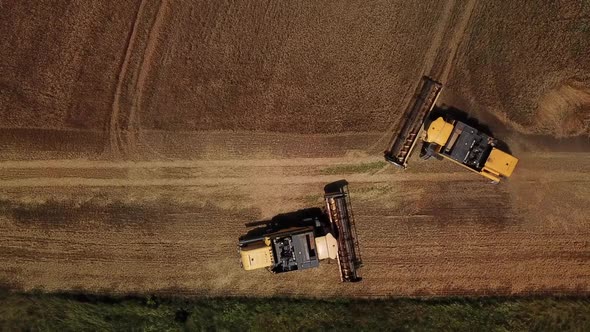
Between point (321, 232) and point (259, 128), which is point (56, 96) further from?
point (321, 232)

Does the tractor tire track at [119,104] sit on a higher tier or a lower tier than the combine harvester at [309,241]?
higher

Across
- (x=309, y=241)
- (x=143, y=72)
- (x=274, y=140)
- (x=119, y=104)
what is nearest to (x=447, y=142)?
(x=309, y=241)

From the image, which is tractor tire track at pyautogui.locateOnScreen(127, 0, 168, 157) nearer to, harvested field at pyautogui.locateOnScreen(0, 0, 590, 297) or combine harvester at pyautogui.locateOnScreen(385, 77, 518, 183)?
harvested field at pyautogui.locateOnScreen(0, 0, 590, 297)

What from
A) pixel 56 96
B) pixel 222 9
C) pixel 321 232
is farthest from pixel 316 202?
pixel 56 96

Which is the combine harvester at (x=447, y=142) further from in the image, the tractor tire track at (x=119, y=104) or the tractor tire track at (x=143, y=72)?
the tractor tire track at (x=119, y=104)

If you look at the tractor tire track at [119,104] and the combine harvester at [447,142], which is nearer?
the combine harvester at [447,142]

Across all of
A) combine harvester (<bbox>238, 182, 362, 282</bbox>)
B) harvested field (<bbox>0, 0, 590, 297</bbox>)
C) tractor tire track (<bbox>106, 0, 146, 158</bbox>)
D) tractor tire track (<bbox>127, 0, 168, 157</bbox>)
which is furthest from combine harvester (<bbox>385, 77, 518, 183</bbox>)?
tractor tire track (<bbox>106, 0, 146, 158</bbox>)

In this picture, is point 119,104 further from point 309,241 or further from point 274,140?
point 309,241

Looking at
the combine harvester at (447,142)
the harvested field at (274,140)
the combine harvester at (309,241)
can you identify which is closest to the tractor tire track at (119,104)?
the harvested field at (274,140)
